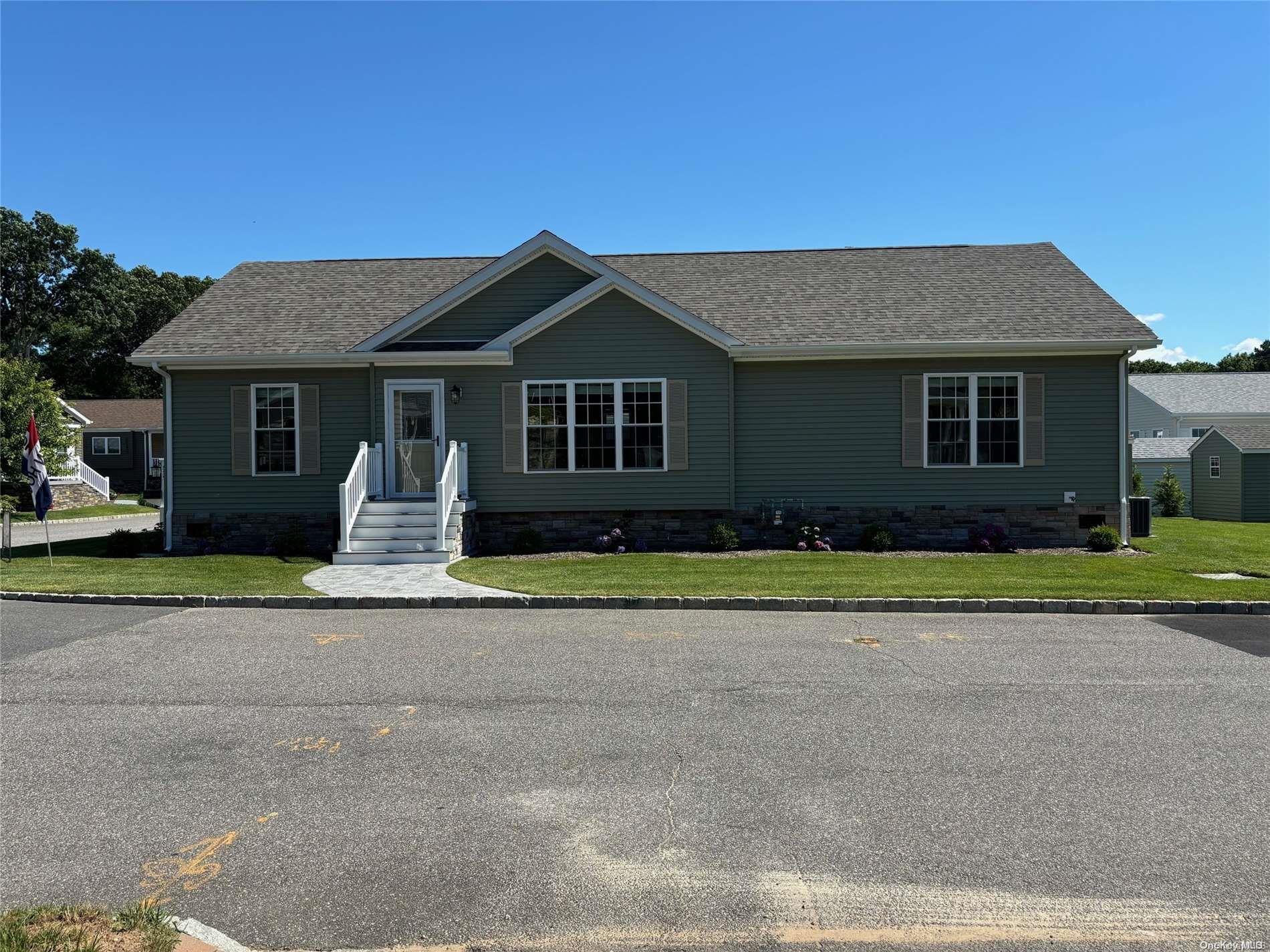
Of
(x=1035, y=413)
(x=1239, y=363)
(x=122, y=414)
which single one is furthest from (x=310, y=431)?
(x=1239, y=363)

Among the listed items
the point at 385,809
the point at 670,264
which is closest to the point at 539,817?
the point at 385,809

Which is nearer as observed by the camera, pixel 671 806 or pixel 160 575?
pixel 671 806

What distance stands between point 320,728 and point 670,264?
1683cm

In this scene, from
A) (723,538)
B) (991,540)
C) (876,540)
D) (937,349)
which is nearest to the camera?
(723,538)

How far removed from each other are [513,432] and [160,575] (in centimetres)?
637

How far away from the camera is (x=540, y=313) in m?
17.4

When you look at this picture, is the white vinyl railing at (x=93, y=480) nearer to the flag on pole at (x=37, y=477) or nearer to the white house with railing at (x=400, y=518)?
the flag on pole at (x=37, y=477)

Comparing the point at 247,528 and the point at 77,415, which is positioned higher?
the point at 77,415

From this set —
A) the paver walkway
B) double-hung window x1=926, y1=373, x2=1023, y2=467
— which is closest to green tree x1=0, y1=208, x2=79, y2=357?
the paver walkway

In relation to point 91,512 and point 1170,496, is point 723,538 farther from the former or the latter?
point 91,512

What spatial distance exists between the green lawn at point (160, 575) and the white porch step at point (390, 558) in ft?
1.58

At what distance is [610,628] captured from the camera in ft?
33.2

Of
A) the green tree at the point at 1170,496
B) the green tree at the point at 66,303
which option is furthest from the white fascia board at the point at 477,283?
the green tree at the point at 66,303

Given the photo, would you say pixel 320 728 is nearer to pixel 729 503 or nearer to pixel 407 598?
pixel 407 598
